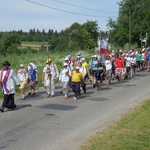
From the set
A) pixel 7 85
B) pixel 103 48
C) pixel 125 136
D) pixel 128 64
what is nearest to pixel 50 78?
pixel 7 85

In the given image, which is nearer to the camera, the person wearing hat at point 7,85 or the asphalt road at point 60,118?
the asphalt road at point 60,118

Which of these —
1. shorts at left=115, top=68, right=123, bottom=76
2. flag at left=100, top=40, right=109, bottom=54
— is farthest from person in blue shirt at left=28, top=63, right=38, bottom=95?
flag at left=100, top=40, right=109, bottom=54

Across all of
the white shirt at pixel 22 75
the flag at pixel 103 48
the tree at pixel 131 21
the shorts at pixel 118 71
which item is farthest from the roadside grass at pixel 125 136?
the tree at pixel 131 21

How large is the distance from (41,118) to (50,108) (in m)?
1.81

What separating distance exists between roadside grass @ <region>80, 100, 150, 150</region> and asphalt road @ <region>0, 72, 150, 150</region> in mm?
340

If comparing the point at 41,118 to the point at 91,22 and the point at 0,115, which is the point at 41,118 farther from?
the point at 91,22

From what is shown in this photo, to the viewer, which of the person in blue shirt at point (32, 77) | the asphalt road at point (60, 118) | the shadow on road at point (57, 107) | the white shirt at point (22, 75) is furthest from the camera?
the person in blue shirt at point (32, 77)

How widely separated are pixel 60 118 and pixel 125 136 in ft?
10.6

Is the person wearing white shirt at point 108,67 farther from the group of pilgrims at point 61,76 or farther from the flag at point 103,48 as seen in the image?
the flag at point 103,48

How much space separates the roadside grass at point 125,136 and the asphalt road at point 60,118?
0.34m

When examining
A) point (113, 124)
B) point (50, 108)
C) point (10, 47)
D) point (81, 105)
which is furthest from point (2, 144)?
point (10, 47)

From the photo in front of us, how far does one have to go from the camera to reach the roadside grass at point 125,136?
750 cm

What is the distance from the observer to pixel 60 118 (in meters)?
11.0

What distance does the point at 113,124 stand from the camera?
31.9 feet
